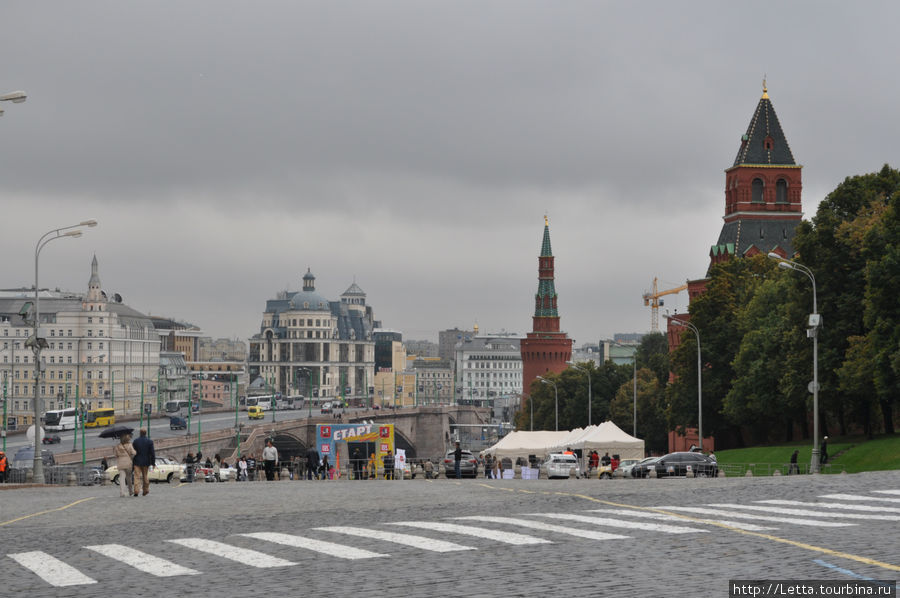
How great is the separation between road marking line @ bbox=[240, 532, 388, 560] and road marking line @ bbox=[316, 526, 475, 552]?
2.52ft

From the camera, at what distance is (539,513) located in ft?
68.5

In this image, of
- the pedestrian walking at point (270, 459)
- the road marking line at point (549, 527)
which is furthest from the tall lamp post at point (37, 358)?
the road marking line at point (549, 527)

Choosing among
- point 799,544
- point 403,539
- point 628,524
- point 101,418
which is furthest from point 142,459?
point 101,418

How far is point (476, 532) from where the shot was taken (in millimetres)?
17625

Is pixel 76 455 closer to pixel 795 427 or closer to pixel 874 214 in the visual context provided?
pixel 795 427

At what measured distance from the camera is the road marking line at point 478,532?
54.0ft

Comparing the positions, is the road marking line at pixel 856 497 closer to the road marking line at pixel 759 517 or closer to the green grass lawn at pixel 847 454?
the road marking line at pixel 759 517

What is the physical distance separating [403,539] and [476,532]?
1174mm

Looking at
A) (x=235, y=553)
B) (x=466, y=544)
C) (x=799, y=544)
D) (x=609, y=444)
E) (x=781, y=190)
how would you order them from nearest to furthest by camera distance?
(x=799, y=544) < (x=235, y=553) < (x=466, y=544) < (x=609, y=444) < (x=781, y=190)

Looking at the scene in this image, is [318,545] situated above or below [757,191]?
below

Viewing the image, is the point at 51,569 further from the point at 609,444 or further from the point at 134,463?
the point at 609,444

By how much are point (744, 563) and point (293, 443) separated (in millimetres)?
140309

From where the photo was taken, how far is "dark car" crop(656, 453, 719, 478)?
47500 millimetres

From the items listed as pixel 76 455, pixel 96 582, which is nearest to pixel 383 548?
pixel 96 582
